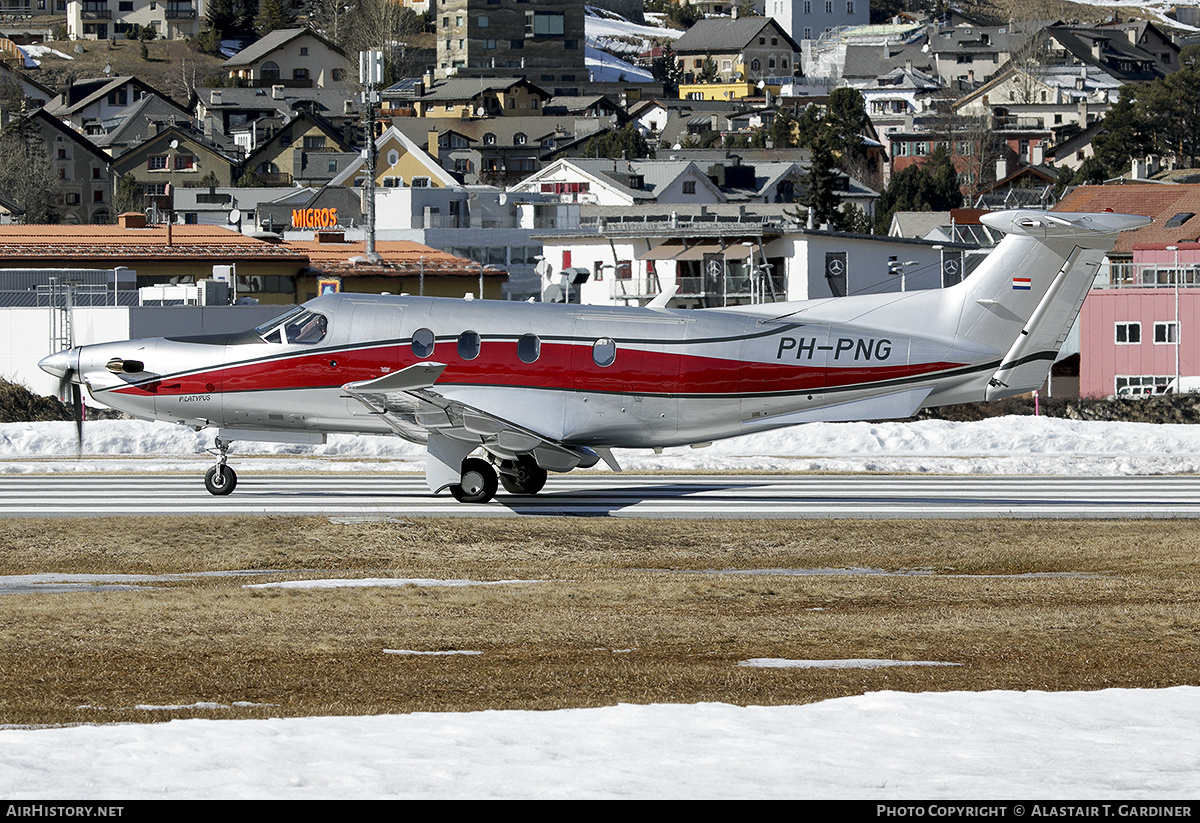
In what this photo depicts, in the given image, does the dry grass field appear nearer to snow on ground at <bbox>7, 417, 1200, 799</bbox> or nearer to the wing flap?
snow on ground at <bbox>7, 417, 1200, 799</bbox>

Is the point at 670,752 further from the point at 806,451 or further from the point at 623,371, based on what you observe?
the point at 806,451

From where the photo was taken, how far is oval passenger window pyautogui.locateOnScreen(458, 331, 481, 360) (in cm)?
2341

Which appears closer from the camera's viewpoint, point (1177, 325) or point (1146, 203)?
point (1177, 325)

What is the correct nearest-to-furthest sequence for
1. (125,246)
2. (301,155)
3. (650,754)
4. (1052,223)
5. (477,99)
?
(650,754)
(1052,223)
(125,246)
(301,155)
(477,99)

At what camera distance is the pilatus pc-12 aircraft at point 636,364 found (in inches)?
919

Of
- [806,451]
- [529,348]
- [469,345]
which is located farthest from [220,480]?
[806,451]

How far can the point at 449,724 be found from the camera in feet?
32.0

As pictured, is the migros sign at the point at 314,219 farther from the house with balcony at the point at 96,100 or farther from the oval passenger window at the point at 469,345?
the house with balcony at the point at 96,100

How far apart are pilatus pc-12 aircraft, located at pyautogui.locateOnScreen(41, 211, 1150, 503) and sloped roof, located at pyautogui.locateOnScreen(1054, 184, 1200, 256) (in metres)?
54.4

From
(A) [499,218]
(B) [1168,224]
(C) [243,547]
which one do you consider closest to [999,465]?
(C) [243,547]

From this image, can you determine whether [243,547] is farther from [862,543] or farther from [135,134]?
[135,134]

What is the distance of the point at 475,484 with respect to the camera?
2394cm

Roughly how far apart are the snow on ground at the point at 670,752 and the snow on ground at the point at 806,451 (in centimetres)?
1977

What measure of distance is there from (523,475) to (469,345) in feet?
8.10
